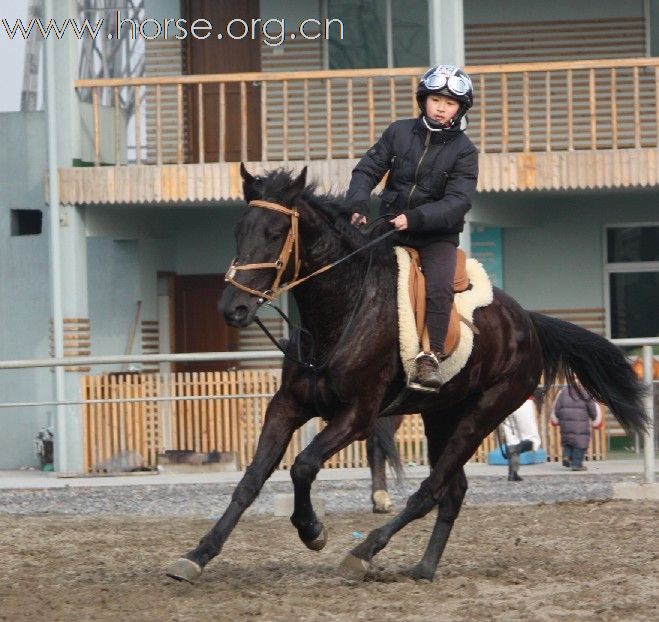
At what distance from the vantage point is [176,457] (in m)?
18.4

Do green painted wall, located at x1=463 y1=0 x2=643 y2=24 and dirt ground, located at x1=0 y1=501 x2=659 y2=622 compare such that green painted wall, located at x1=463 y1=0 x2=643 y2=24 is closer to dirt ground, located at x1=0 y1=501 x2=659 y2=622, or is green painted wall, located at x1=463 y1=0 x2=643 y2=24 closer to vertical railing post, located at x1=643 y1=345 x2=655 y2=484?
vertical railing post, located at x1=643 y1=345 x2=655 y2=484

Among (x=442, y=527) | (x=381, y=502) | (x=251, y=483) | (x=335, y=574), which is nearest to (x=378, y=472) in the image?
(x=381, y=502)

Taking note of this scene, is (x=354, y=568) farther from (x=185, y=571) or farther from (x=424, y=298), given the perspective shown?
(x=424, y=298)

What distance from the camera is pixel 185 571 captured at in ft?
26.8

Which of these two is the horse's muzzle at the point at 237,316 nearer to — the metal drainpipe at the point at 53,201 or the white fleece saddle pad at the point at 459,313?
the white fleece saddle pad at the point at 459,313

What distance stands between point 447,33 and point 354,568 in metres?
12.7

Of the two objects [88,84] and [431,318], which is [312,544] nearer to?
[431,318]

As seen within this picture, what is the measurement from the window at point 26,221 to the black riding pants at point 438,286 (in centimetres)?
1497

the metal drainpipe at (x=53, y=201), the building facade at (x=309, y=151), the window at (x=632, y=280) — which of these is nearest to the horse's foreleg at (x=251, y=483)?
the metal drainpipe at (x=53, y=201)

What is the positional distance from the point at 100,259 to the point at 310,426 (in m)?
8.40

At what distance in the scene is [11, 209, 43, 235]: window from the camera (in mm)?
23328

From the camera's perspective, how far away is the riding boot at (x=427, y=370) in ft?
28.7

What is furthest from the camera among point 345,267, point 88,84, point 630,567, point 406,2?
point 406,2

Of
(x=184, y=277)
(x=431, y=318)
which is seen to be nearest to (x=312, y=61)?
(x=184, y=277)
